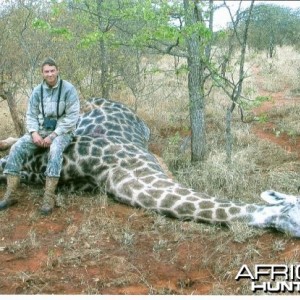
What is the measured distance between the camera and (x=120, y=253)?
153 inches

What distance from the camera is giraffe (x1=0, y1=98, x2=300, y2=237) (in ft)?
13.6

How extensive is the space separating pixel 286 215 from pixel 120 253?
4.21 feet

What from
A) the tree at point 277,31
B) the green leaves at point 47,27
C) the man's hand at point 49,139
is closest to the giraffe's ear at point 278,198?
the man's hand at point 49,139

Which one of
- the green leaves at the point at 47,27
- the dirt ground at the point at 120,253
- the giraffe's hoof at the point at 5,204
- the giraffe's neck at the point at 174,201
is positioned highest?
the green leaves at the point at 47,27

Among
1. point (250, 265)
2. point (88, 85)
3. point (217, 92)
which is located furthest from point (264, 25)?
point (250, 265)

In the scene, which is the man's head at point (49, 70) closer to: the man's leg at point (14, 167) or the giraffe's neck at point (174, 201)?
the man's leg at point (14, 167)

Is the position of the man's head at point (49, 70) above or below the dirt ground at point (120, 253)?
above

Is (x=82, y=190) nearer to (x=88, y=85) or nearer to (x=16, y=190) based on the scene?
A: (x=16, y=190)

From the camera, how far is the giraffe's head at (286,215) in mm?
3898

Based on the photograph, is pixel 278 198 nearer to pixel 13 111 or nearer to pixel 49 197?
pixel 49 197

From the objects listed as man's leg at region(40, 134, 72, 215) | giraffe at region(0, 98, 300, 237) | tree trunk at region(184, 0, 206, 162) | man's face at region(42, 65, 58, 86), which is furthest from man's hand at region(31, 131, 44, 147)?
tree trunk at region(184, 0, 206, 162)

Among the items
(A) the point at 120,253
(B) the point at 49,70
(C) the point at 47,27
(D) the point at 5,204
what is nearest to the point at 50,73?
(B) the point at 49,70

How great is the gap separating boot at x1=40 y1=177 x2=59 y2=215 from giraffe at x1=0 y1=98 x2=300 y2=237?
0.35 metres

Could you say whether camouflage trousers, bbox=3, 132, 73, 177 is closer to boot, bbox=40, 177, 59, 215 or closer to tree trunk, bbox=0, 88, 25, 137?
boot, bbox=40, 177, 59, 215
